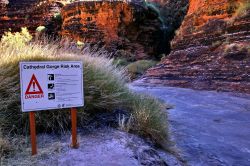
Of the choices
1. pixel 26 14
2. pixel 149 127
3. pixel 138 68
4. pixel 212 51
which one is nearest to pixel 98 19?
pixel 138 68

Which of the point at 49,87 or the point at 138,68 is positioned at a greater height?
the point at 49,87

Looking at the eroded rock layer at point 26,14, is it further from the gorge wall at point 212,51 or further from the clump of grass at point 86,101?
the clump of grass at point 86,101

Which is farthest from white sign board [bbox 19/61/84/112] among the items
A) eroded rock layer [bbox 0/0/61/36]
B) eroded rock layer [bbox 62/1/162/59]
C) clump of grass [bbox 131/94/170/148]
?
eroded rock layer [bbox 0/0/61/36]

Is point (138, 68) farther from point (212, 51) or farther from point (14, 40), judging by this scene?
point (14, 40)

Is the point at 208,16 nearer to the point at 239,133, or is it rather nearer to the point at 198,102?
the point at 198,102

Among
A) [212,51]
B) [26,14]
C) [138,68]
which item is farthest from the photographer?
[26,14]

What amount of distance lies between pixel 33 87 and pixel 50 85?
0.58 feet

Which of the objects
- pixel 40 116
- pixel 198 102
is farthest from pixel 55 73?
pixel 198 102

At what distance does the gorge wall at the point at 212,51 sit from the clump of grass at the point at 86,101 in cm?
547

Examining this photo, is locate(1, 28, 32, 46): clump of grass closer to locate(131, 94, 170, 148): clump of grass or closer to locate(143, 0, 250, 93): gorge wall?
locate(131, 94, 170, 148): clump of grass

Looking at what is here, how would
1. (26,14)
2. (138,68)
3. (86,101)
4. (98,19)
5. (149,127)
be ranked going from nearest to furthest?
(149,127) → (86,101) → (138,68) → (98,19) → (26,14)

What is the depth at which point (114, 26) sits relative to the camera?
22719 mm

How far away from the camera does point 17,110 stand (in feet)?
14.3

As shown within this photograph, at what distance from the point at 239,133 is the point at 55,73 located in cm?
345
